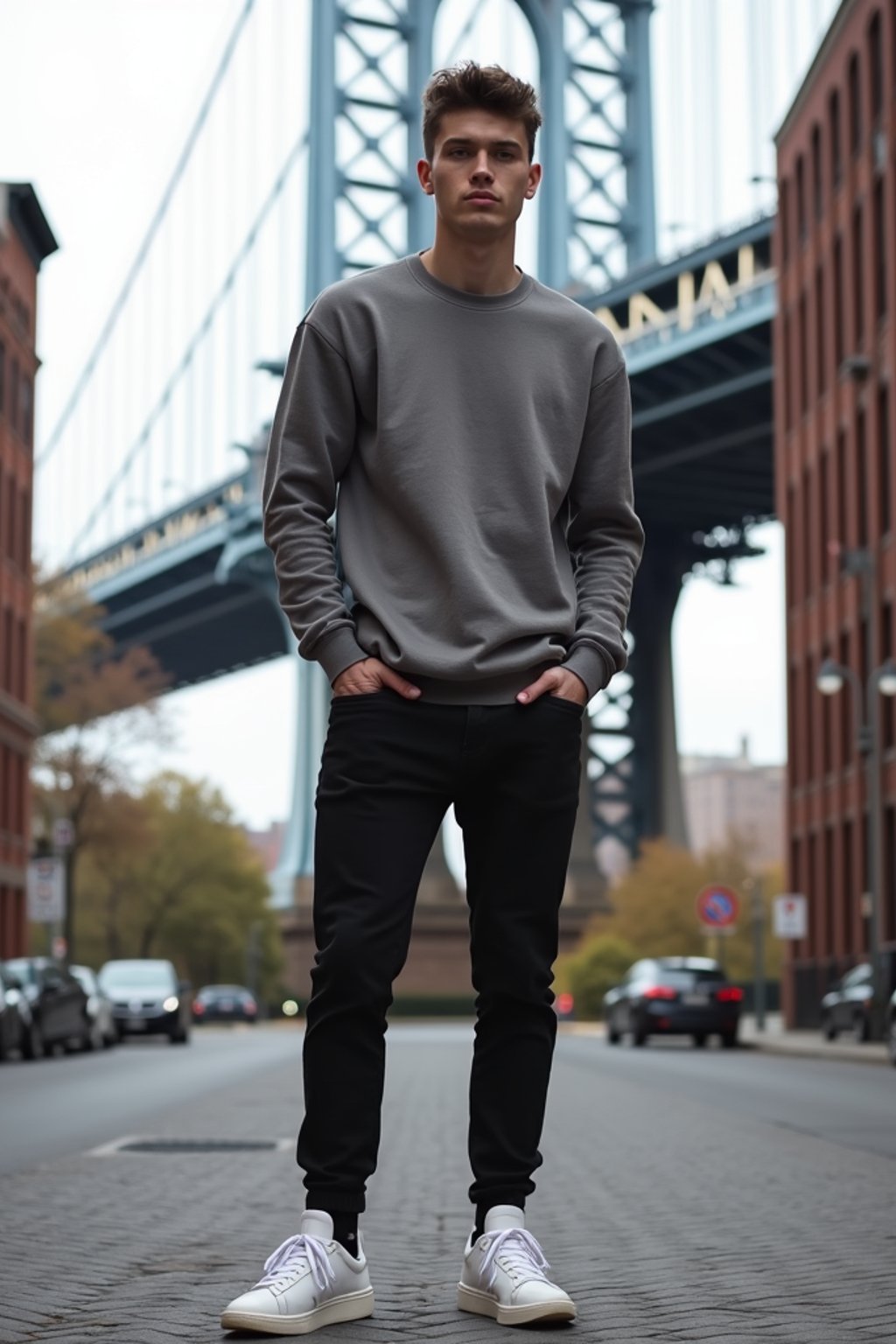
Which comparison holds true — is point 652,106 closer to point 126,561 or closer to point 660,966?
point 126,561

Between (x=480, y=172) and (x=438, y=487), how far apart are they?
587mm

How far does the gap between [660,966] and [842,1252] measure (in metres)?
26.7

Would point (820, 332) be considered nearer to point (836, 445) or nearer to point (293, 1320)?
point (836, 445)

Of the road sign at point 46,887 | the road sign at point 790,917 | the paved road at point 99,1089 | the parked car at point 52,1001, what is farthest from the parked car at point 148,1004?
the road sign at point 790,917

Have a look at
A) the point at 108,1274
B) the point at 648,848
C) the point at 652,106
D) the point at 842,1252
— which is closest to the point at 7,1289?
the point at 108,1274

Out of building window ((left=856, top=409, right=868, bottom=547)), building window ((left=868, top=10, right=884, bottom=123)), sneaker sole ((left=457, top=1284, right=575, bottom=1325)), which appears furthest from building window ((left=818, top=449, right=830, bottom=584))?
sneaker sole ((left=457, top=1284, right=575, bottom=1325))

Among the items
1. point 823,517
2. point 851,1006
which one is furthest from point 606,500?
point 823,517

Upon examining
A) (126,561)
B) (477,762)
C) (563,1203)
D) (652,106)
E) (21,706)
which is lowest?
(563,1203)

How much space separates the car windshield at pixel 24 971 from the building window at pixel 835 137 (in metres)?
22.6

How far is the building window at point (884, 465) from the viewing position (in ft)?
128

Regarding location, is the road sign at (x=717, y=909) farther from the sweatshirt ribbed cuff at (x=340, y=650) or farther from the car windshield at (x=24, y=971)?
the sweatshirt ribbed cuff at (x=340, y=650)

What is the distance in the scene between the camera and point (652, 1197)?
7820mm

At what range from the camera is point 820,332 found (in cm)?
4441

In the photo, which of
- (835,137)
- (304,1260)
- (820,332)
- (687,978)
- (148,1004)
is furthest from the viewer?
(820,332)
